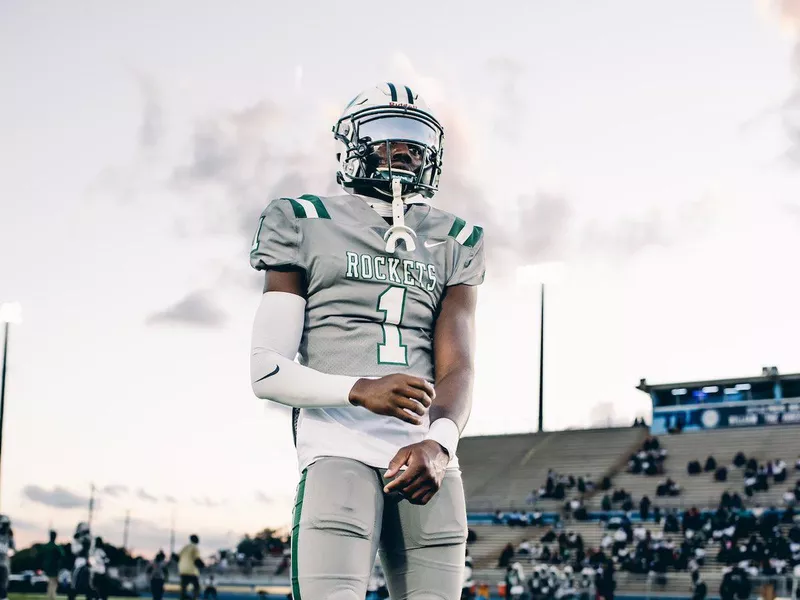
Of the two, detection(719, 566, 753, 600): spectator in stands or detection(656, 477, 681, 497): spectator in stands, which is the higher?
detection(656, 477, 681, 497): spectator in stands

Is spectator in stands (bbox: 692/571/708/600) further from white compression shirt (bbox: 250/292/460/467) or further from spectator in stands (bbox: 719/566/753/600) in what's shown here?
white compression shirt (bbox: 250/292/460/467)

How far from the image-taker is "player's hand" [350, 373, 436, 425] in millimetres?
2799

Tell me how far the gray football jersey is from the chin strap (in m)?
0.03

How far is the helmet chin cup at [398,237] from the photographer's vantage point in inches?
122

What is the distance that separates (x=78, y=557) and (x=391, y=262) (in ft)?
48.6

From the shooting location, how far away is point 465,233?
335 cm

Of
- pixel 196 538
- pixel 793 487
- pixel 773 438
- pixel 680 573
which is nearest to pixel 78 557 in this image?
pixel 196 538

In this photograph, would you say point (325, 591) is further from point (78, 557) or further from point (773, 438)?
point (773, 438)

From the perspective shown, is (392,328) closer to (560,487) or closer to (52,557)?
(52,557)

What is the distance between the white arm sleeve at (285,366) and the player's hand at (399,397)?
0.08 meters

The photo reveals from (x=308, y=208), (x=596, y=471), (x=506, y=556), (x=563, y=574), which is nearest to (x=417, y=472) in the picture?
(x=308, y=208)

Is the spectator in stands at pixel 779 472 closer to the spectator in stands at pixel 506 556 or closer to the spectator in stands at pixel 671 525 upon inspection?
the spectator in stands at pixel 671 525

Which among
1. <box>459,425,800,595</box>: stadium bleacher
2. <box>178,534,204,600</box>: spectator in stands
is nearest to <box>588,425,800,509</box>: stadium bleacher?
<box>459,425,800,595</box>: stadium bleacher

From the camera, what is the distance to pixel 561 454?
40.8 meters
